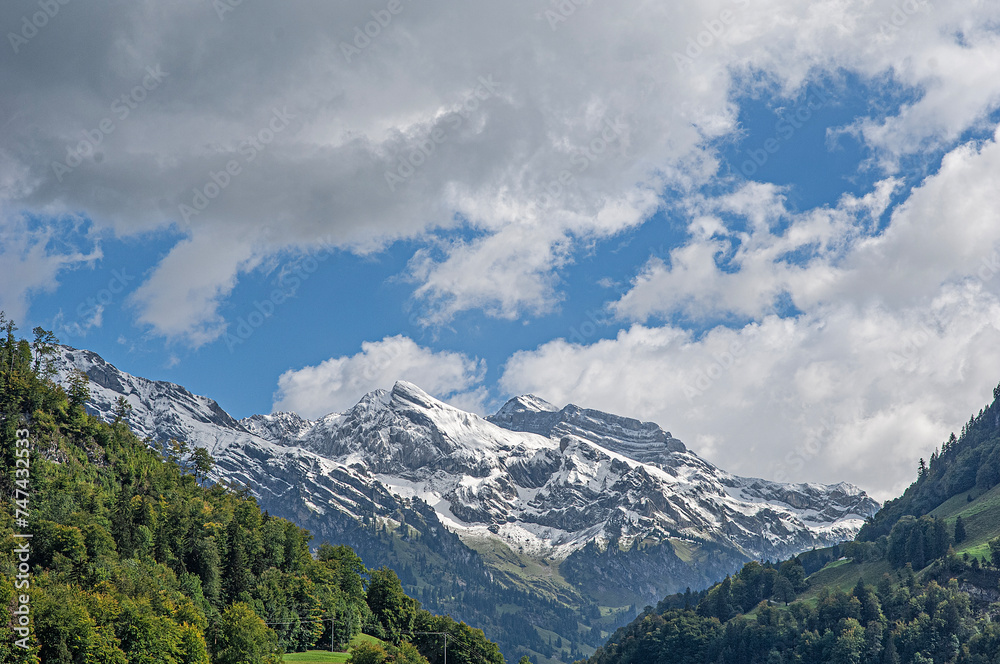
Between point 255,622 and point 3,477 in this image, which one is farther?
point 3,477

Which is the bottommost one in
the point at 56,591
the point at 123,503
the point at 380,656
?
the point at 380,656

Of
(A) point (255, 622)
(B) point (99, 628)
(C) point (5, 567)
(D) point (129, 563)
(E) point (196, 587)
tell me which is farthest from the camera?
(E) point (196, 587)

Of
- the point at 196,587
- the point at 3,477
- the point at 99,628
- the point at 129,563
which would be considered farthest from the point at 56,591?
the point at 3,477

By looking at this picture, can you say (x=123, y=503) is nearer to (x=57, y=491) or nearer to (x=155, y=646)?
(x=57, y=491)

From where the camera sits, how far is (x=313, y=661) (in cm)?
18000

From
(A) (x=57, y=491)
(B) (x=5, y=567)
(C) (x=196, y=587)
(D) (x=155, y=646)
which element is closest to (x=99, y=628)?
(D) (x=155, y=646)

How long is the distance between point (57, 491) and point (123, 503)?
1482 centimetres

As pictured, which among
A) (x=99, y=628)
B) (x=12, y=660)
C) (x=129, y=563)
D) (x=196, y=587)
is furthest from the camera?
(x=196, y=587)

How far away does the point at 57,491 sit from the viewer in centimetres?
19888

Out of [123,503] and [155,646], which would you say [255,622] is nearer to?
[155,646]

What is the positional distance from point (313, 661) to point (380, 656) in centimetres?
1629

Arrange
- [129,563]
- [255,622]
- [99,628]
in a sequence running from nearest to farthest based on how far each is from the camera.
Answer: [99,628] < [255,622] < [129,563]

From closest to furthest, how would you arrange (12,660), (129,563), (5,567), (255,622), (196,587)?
(12,660)
(5,567)
(255,622)
(129,563)
(196,587)

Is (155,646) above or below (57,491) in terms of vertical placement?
below
